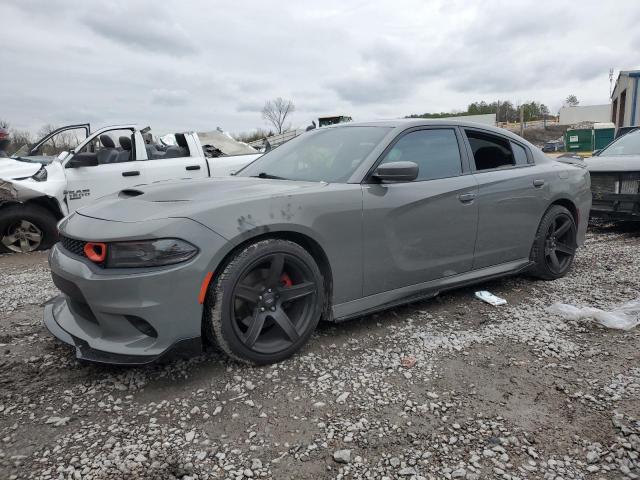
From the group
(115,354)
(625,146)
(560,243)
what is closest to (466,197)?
(560,243)

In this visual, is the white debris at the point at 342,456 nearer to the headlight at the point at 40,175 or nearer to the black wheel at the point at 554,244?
the black wheel at the point at 554,244

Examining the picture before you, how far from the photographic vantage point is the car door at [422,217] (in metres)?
3.10

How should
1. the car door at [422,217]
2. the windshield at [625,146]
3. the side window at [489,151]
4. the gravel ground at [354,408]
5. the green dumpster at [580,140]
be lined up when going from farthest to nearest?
the green dumpster at [580,140]
the windshield at [625,146]
the side window at [489,151]
the car door at [422,217]
the gravel ground at [354,408]

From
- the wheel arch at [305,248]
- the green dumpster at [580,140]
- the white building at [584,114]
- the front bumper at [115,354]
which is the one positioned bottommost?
the front bumper at [115,354]

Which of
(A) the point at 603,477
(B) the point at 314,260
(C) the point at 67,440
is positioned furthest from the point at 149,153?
(A) the point at 603,477

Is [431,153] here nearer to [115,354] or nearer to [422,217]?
[422,217]

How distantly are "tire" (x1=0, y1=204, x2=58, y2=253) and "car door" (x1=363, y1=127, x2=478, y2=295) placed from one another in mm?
5058

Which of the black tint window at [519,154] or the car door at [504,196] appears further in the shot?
the black tint window at [519,154]

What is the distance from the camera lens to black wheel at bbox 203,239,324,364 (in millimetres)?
2529

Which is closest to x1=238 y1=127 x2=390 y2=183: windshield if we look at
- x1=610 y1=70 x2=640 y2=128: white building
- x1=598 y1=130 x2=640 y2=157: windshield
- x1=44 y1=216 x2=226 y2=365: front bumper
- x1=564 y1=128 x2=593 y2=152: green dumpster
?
x1=44 y1=216 x2=226 y2=365: front bumper

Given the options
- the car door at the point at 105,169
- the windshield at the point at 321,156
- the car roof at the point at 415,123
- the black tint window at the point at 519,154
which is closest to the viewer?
the windshield at the point at 321,156

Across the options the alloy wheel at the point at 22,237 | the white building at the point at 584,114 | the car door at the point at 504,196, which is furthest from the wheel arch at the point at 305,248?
the white building at the point at 584,114

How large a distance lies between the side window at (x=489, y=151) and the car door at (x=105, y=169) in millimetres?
4452

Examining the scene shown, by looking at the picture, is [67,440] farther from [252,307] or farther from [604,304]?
[604,304]
